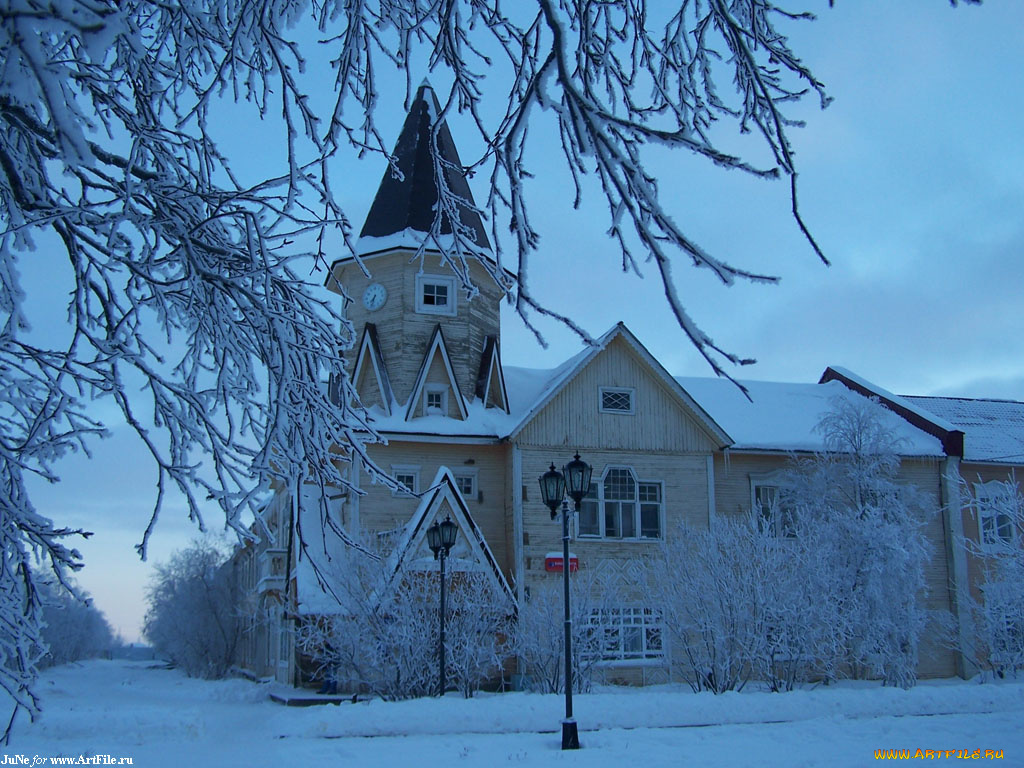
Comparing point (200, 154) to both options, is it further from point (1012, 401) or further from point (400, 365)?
point (1012, 401)

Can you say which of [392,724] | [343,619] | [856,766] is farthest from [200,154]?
[343,619]

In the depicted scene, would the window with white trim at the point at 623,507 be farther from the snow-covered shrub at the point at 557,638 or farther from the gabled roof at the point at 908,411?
the gabled roof at the point at 908,411

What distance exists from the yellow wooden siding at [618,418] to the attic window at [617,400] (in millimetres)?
115

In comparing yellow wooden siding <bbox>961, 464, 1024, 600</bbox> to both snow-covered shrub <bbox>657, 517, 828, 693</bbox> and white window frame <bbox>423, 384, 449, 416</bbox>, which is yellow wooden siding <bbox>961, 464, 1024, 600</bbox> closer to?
snow-covered shrub <bbox>657, 517, 828, 693</bbox>

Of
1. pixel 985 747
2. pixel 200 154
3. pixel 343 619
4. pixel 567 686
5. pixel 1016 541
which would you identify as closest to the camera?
pixel 200 154

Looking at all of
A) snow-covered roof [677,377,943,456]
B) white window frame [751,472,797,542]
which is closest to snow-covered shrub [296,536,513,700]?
white window frame [751,472,797,542]

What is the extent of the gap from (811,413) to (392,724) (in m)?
18.3

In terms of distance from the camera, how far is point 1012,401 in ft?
106

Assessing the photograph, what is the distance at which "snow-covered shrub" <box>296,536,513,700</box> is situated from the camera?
1894cm

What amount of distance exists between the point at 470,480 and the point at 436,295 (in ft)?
17.8

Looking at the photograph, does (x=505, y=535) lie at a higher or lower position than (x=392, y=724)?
higher

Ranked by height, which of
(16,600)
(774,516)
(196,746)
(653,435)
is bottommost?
(196,746)

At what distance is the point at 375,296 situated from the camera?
2748 cm

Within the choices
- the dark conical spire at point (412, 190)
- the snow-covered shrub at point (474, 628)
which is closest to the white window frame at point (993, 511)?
the snow-covered shrub at point (474, 628)
